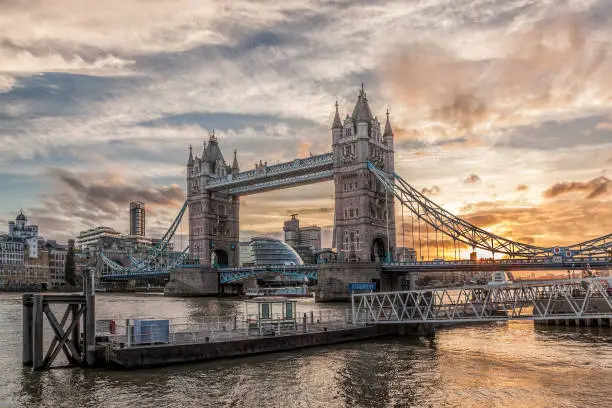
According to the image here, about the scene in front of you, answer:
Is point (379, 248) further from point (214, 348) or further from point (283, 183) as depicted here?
point (214, 348)

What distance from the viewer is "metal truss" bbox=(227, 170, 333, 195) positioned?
11656cm

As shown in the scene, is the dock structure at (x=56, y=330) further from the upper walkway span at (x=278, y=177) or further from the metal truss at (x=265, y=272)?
the upper walkway span at (x=278, y=177)

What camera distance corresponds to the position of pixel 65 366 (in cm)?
3381

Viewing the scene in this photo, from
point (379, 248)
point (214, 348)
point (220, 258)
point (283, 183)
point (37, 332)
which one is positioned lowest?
point (214, 348)

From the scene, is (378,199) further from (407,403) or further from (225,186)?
(407,403)

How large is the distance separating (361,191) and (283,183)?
23832mm

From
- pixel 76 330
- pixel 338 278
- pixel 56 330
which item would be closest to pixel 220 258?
pixel 338 278

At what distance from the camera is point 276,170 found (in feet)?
415

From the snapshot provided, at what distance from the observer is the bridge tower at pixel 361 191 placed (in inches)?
4203

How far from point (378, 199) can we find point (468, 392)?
8254cm

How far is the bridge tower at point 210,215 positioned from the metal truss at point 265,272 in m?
9.42

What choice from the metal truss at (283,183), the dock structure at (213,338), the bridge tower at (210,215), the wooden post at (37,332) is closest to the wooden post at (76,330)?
the dock structure at (213,338)

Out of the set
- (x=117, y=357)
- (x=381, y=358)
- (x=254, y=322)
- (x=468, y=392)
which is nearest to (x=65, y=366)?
(x=117, y=357)

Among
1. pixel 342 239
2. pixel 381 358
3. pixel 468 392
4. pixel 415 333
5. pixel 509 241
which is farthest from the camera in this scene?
pixel 342 239
